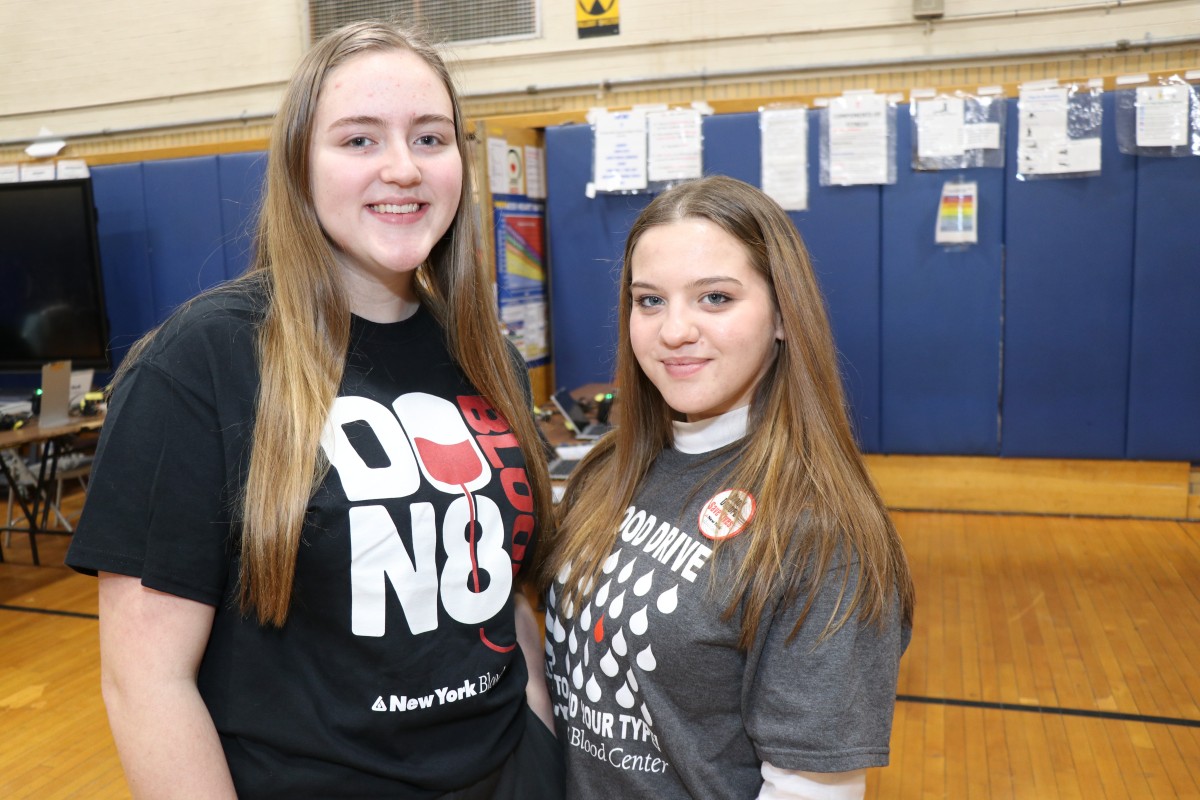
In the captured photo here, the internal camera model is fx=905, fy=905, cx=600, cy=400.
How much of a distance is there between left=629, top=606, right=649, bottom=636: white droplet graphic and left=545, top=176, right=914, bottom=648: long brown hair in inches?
4.3

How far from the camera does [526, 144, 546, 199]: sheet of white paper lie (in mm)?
4535

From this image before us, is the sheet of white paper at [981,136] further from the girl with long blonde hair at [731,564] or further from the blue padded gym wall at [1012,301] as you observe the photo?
the girl with long blonde hair at [731,564]

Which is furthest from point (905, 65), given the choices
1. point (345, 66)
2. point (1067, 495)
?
point (345, 66)

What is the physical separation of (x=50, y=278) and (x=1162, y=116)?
222 inches

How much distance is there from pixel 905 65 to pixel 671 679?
5151 millimetres

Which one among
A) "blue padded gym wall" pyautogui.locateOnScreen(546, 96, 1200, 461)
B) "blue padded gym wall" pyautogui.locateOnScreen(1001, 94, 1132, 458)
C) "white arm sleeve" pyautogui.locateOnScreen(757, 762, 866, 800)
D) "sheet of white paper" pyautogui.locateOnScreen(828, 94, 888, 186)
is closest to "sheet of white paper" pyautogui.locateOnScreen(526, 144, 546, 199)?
"blue padded gym wall" pyautogui.locateOnScreen(546, 96, 1200, 461)

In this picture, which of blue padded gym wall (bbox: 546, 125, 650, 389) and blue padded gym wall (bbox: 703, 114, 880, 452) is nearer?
blue padded gym wall (bbox: 703, 114, 880, 452)

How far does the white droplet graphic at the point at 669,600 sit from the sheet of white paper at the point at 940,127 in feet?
11.7

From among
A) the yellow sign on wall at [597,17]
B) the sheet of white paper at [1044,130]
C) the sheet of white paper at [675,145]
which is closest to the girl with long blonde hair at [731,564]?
the sheet of white paper at [675,145]

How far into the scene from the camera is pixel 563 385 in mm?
4750

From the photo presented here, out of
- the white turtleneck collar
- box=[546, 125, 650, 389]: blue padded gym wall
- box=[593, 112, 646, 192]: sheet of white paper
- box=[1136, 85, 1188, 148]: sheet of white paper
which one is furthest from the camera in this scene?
box=[546, 125, 650, 389]: blue padded gym wall

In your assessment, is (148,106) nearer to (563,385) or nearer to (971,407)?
(563,385)

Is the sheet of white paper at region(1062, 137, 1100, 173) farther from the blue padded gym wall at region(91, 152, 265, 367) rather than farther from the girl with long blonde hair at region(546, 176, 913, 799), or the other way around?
the blue padded gym wall at region(91, 152, 265, 367)

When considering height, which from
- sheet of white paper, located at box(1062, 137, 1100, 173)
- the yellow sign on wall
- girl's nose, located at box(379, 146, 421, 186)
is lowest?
girl's nose, located at box(379, 146, 421, 186)
